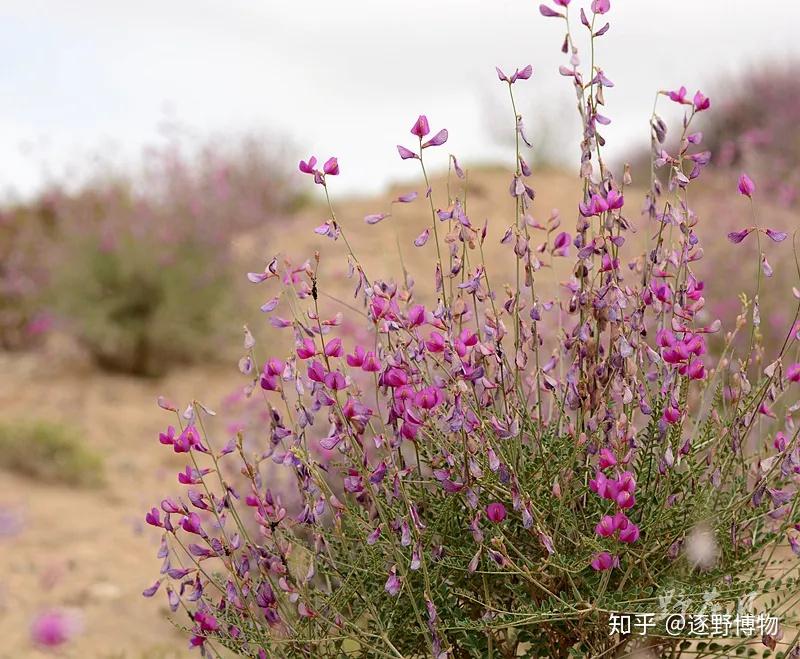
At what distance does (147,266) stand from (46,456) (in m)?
2.82

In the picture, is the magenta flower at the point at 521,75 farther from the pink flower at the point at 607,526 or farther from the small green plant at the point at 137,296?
the small green plant at the point at 137,296

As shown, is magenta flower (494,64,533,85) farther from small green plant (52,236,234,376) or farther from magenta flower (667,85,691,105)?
small green plant (52,236,234,376)

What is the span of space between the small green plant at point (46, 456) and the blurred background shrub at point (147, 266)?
235cm

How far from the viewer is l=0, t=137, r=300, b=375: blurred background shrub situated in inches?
360

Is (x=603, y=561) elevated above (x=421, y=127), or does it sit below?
below

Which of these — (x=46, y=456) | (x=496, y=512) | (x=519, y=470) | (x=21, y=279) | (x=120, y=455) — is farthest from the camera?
(x=21, y=279)

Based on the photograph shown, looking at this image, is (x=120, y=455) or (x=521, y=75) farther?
(x=120, y=455)

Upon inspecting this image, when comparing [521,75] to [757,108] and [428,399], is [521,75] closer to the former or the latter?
[428,399]

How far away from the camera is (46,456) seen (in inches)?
263

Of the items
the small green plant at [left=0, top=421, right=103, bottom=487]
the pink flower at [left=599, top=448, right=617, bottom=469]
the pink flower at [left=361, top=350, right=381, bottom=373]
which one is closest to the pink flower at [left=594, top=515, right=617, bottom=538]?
the pink flower at [left=599, top=448, right=617, bottom=469]

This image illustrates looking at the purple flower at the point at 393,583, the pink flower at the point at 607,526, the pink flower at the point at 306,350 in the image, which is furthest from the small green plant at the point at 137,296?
the pink flower at the point at 607,526

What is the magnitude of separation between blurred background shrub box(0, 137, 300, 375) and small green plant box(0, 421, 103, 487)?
2354 mm

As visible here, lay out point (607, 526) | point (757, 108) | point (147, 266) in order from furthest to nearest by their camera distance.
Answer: point (757, 108)
point (147, 266)
point (607, 526)

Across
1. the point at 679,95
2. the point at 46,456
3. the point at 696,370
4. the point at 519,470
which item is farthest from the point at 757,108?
the point at 519,470
